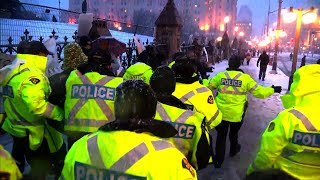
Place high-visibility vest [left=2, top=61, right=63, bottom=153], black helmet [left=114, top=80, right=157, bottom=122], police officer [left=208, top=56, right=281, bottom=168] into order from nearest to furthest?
black helmet [left=114, top=80, right=157, bottom=122]
high-visibility vest [left=2, top=61, right=63, bottom=153]
police officer [left=208, top=56, right=281, bottom=168]

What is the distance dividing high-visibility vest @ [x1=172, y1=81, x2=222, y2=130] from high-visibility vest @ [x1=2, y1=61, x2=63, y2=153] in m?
1.48

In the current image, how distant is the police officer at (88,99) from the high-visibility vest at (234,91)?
314 cm

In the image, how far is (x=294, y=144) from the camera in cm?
330

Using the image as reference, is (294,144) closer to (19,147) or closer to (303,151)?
(303,151)

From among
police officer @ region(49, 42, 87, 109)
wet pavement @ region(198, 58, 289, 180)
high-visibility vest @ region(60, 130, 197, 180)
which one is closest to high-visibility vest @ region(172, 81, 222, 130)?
police officer @ region(49, 42, 87, 109)

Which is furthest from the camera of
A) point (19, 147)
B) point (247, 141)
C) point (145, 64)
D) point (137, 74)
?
point (247, 141)

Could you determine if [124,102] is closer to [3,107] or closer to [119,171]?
[119,171]

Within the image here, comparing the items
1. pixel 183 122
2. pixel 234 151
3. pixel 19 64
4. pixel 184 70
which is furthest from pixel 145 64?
pixel 183 122

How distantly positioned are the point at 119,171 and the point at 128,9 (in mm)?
124868

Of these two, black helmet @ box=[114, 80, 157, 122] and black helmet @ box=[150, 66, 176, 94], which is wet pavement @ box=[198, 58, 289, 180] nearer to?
black helmet @ box=[150, 66, 176, 94]

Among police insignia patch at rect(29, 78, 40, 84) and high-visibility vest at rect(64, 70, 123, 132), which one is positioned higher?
police insignia patch at rect(29, 78, 40, 84)

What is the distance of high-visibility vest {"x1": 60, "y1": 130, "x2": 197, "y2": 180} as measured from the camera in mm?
2055

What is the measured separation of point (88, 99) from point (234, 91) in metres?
3.50

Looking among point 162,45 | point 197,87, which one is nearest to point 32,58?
point 197,87
